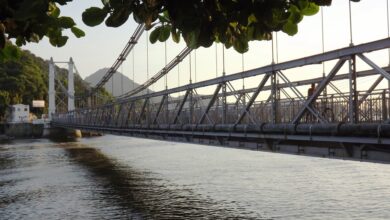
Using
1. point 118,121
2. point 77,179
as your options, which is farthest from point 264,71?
point 118,121

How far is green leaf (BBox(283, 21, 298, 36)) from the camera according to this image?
3.28 metres

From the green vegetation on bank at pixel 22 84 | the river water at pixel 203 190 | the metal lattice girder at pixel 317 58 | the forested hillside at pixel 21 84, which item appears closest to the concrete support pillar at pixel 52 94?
the green vegetation on bank at pixel 22 84

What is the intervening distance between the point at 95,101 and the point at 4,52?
99176 mm

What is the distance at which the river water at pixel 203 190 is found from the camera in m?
18.5

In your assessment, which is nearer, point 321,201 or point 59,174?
point 321,201

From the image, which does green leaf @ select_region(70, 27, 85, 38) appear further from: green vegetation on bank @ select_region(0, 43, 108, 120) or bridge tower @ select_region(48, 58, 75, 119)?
green vegetation on bank @ select_region(0, 43, 108, 120)

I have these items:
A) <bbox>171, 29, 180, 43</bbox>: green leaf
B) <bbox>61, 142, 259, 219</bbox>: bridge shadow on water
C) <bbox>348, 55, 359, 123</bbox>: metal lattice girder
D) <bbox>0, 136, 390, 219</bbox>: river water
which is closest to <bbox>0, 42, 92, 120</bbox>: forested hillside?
<bbox>0, 136, 390, 219</bbox>: river water

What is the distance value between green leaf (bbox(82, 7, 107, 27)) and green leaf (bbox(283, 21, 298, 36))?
1.14 meters

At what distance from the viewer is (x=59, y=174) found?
32.9 meters

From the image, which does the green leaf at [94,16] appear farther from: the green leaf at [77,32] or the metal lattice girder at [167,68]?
the metal lattice girder at [167,68]

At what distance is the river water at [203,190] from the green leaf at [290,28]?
1432 cm

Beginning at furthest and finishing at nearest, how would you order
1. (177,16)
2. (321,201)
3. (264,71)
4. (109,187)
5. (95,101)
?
(95,101) → (109,187) → (321,201) → (264,71) → (177,16)

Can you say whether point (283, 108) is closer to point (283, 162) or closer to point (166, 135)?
point (166, 135)

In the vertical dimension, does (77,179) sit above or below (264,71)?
below
